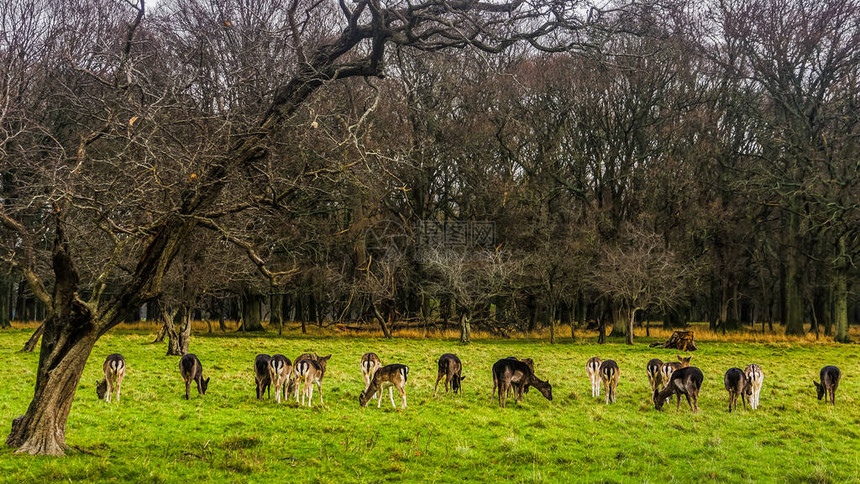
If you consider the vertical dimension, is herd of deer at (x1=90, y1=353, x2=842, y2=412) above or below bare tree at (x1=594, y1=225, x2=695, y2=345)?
below

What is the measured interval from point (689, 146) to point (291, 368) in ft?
109

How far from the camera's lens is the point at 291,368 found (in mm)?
15461

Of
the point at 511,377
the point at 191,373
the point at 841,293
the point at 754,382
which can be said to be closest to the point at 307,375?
the point at 191,373

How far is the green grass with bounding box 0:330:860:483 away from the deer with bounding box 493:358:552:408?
367 millimetres

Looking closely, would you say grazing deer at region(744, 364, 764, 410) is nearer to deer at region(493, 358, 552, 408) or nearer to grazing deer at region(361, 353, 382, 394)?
deer at region(493, 358, 552, 408)

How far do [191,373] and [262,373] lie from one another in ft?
5.43

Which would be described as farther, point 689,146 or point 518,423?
point 689,146

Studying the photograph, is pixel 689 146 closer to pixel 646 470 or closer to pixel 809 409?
pixel 809 409

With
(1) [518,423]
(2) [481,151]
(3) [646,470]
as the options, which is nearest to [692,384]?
(1) [518,423]

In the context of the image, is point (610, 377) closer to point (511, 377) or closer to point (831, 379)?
point (511, 377)

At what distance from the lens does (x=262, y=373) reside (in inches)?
610

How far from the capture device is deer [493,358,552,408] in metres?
15.4

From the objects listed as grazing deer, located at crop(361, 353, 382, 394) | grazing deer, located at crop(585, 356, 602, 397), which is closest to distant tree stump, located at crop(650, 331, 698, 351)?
grazing deer, located at crop(585, 356, 602, 397)

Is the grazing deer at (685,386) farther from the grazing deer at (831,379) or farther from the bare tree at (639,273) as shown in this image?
the bare tree at (639,273)
